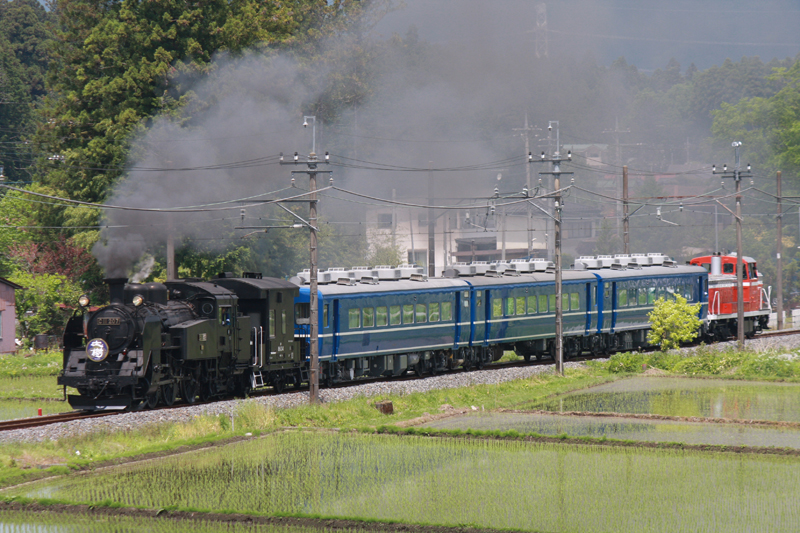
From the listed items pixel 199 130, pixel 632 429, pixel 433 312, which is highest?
pixel 199 130

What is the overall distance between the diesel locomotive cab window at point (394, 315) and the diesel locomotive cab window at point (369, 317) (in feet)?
2.91

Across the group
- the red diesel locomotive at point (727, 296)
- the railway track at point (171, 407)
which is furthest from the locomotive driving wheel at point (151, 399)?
the red diesel locomotive at point (727, 296)

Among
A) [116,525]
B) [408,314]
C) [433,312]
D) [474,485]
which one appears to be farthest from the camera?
[433,312]

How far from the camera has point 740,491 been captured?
16.0 metres

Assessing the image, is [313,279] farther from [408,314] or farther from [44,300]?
[44,300]

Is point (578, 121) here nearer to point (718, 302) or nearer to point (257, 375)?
point (718, 302)

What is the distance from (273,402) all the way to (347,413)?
2.93 m

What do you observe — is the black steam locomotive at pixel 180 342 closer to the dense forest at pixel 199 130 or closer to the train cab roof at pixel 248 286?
the train cab roof at pixel 248 286

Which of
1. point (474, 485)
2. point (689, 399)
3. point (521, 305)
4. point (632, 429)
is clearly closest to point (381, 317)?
point (521, 305)

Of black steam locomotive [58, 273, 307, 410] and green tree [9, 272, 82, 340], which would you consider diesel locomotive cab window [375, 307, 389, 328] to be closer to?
black steam locomotive [58, 273, 307, 410]

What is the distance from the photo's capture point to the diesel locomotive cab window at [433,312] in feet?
116

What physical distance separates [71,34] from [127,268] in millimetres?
28526

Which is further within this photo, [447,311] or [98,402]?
[447,311]

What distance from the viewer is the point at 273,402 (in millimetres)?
27469
